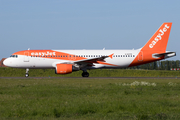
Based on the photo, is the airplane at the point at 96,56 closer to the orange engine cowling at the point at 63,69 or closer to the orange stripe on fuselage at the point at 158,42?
the orange stripe on fuselage at the point at 158,42

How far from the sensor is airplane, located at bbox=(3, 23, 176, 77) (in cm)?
3067

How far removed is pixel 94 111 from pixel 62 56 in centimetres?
2225

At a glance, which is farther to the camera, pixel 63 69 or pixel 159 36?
pixel 159 36

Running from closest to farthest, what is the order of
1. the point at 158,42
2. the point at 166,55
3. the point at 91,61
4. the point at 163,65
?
the point at 91,61 < the point at 166,55 < the point at 158,42 < the point at 163,65

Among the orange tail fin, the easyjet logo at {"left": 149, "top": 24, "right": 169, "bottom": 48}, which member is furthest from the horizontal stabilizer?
the easyjet logo at {"left": 149, "top": 24, "right": 169, "bottom": 48}

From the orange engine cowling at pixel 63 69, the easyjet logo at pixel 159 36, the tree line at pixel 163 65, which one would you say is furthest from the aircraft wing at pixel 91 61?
the tree line at pixel 163 65

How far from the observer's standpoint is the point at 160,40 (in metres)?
31.7

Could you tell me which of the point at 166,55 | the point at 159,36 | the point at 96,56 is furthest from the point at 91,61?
the point at 159,36

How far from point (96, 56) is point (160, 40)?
8.42m

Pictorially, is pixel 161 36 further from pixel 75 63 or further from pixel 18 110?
pixel 18 110

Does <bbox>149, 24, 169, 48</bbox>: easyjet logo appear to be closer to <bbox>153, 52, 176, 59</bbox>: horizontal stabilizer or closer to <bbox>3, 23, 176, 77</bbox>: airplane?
<bbox>3, 23, 176, 77</bbox>: airplane

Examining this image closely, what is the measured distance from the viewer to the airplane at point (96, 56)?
30.7 meters

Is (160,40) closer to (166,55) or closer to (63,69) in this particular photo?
(166,55)

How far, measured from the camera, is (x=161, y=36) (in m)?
31.7
